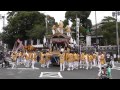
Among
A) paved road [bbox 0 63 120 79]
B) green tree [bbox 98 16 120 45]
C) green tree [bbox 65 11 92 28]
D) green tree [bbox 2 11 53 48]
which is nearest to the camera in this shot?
paved road [bbox 0 63 120 79]

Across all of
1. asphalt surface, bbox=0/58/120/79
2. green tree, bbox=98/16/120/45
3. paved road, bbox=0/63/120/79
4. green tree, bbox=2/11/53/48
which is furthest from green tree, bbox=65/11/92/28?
paved road, bbox=0/63/120/79

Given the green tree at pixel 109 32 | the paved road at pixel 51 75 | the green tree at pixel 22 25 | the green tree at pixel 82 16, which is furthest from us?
the green tree at pixel 22 25

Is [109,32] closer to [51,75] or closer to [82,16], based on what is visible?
[82,16]

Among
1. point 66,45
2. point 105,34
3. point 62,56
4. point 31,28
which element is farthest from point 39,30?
point 62,56

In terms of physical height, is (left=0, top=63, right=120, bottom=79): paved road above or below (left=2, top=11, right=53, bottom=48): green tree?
below

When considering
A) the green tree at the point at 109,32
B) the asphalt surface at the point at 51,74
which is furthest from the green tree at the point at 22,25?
Result: the asphalt surface at the point at 51,74

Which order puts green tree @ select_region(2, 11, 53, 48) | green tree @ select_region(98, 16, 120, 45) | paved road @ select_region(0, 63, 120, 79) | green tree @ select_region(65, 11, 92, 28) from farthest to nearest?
1. green tree @ select_region(2, 11, 53, 48)
2. green tree @ select_region(65, 11, 92, 28)
3. green tree @ select_region(98, 16, 120, 45)
4. paved road @ select_region(0, 63, 120, 79)

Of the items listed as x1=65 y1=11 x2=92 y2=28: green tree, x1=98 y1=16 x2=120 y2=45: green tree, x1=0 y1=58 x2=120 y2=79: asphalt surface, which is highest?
x1=65 y1=11 x2=92 y2=28: green tree

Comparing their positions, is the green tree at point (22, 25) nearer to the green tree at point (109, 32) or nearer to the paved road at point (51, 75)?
the green tree at point (109, 32)

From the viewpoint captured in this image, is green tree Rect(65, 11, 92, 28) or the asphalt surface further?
green tree Rect(65, 11, 92, 28)

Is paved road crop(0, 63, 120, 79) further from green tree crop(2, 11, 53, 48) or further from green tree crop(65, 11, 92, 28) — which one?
green tree crop(65, 11, 92, 28)
